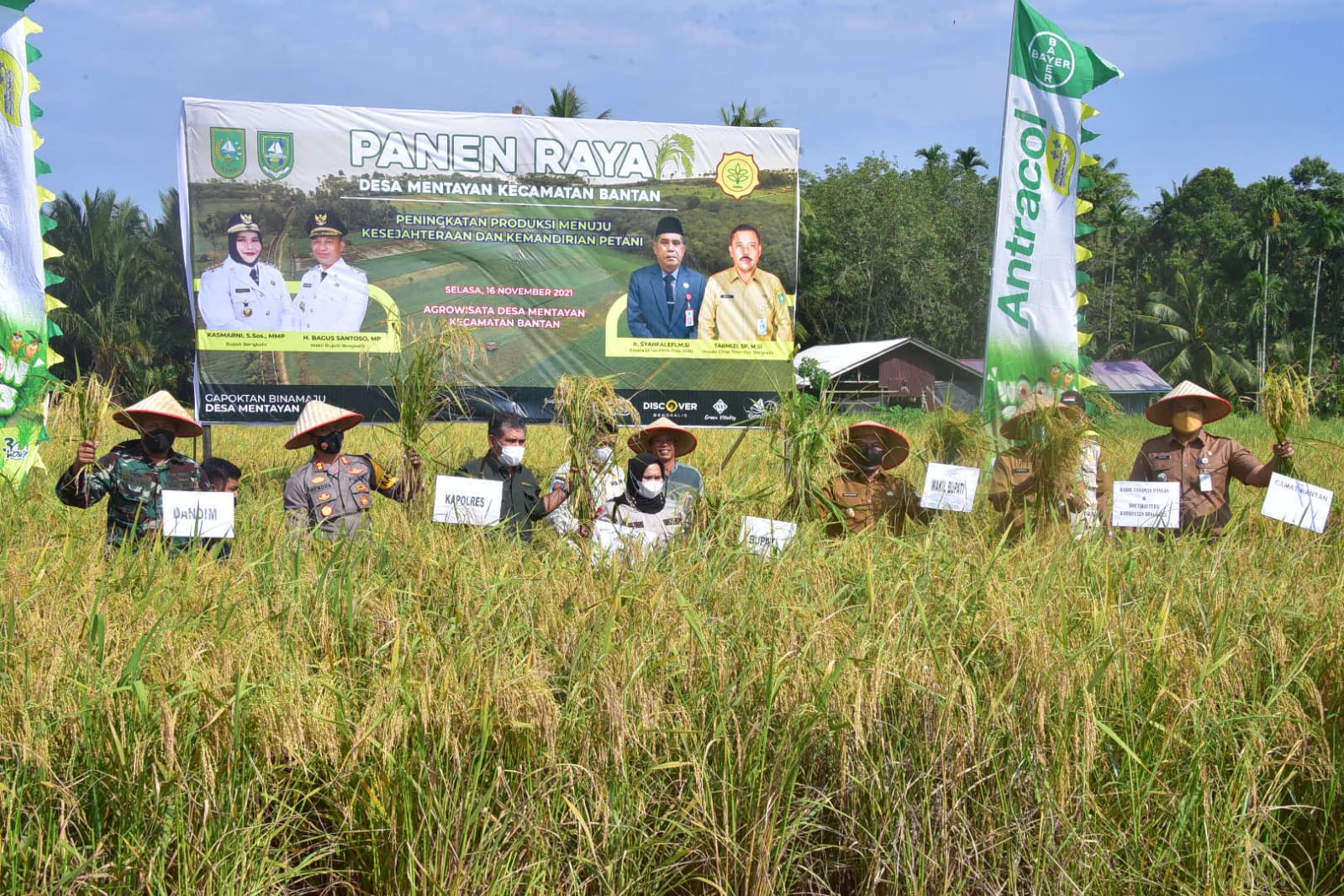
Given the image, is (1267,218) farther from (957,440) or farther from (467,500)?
(467,500)

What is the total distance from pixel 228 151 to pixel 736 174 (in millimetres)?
4085

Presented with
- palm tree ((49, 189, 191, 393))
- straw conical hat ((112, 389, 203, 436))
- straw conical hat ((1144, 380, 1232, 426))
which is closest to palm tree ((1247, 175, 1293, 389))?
palm tree ((49, 189, 191, 393))

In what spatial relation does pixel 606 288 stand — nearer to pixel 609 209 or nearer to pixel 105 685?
pixel 609 209

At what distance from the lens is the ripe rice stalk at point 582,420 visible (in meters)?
5.67

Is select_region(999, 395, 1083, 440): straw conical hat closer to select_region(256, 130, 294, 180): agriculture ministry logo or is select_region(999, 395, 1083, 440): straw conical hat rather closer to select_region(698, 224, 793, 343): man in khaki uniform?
select_region(698, 224, 793, 343): man in khaki uniform

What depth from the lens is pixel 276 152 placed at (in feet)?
29.4

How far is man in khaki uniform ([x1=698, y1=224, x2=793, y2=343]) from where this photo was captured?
32.4 ft

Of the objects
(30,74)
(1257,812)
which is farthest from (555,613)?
(30,74)

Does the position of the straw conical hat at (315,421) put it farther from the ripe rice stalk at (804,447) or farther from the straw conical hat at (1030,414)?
the straw conical hat at (1030,414)

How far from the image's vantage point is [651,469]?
6.04 metres

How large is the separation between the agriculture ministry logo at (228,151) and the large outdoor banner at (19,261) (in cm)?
175

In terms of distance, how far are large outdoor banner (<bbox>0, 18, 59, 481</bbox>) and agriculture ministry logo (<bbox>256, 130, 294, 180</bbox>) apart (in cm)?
195

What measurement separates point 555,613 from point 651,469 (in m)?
2.20

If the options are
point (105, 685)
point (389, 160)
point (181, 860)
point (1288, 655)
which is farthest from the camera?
point (389, 160)
